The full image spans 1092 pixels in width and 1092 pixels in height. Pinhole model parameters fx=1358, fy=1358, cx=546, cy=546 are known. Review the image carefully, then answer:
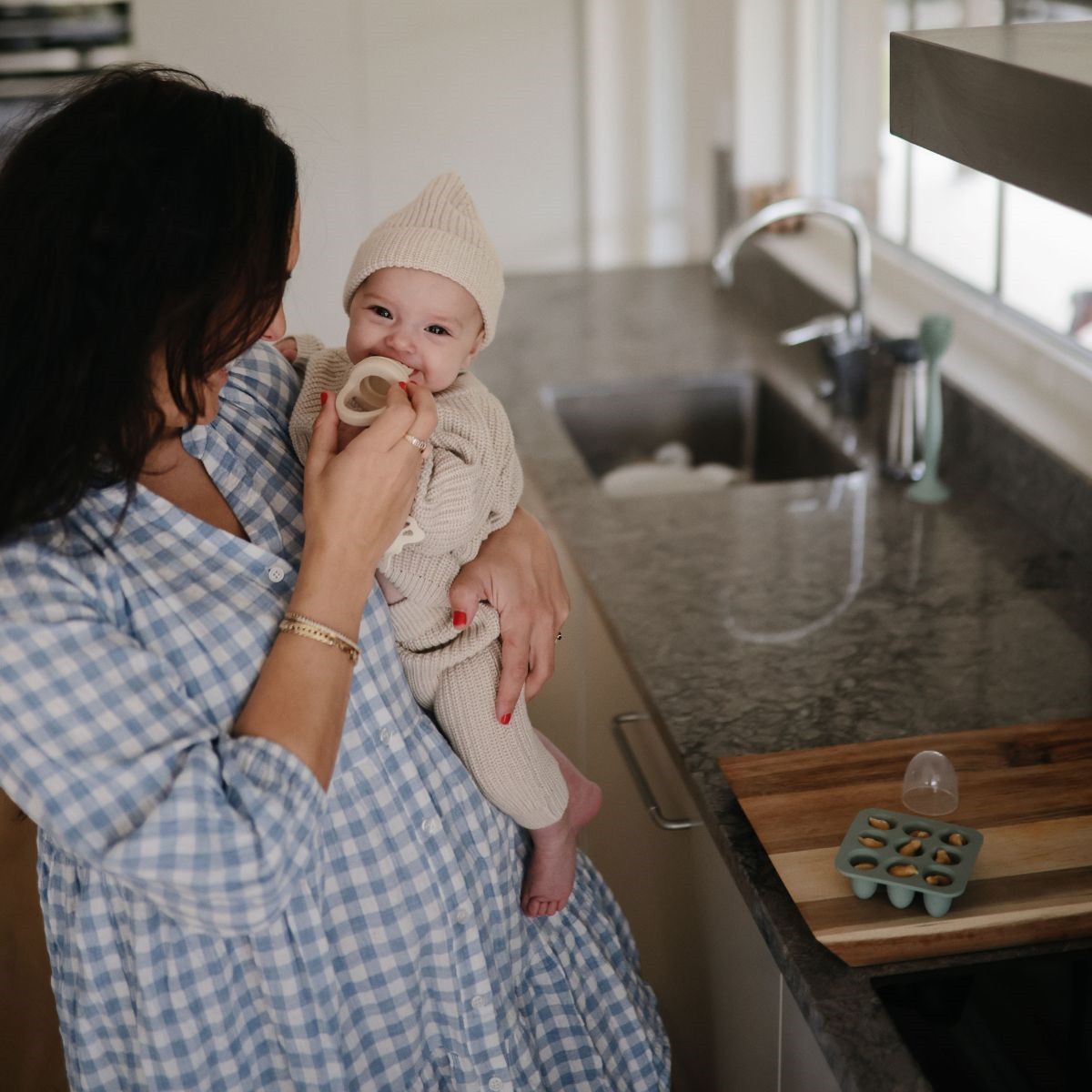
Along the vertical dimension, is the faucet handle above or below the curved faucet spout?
below

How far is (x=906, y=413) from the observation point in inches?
83.8

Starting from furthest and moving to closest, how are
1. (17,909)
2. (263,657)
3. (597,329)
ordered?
(597,329), (17,909), (263,657)

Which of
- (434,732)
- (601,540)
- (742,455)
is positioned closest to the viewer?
(434,732)

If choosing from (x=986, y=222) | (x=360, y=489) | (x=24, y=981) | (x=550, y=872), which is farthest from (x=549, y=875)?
(x=986, y=222)

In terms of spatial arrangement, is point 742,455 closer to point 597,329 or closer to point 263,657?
point 597,329

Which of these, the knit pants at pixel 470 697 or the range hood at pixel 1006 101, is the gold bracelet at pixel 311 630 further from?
the range hood at pixel 1006 101

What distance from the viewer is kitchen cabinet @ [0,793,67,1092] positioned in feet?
7.07

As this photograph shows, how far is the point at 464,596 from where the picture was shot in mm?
1316

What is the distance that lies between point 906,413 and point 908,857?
1.11 metres

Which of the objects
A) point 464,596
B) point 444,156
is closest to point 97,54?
point 444,156

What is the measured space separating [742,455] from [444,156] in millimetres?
2007

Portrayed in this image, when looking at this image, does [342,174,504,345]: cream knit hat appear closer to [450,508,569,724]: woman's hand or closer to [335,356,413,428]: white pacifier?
[335,356,413,428]: white pacifier

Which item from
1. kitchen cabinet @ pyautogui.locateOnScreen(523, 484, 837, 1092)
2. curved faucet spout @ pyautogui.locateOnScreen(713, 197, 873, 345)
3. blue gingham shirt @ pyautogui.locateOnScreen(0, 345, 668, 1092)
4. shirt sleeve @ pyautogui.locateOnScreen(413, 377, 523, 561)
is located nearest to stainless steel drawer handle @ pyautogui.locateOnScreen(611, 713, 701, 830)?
kitchen cabinet @ pyautogui.locateOnScreen(523, 484, 837, 1092)

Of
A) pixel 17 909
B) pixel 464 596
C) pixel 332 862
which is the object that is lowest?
pixel 17 909
